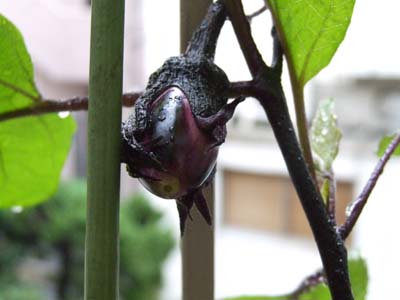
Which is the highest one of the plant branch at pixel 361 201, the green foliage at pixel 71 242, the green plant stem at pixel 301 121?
the green foliage at pixel 71 242

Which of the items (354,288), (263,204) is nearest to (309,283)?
(354,288)

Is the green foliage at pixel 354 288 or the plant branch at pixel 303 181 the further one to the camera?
the green foliage at pixel 354 288

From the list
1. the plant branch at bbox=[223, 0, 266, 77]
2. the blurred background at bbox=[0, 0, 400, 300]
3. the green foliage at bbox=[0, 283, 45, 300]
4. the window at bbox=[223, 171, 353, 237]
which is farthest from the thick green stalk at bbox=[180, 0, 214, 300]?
the window at bbox=[223, 171, 353, 237]

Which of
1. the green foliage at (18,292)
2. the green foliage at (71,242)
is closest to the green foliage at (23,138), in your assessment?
the green foliage at (18,292)

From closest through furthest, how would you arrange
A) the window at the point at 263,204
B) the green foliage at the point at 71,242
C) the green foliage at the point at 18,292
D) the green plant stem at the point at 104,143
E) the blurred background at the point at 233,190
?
the green plant stem at the point at 104,143
the blurred background at the point at 233,190
the green foliage at the point at 18,292
the window at the point at 263,204
the green foliage at the point at 71,242

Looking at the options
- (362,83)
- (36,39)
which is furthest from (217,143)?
(36,39)

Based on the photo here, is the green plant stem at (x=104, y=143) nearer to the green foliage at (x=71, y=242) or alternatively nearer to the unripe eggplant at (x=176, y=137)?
the unripe eggplant at (x=176, y=137)

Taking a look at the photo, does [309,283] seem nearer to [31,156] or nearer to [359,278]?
[359,278]

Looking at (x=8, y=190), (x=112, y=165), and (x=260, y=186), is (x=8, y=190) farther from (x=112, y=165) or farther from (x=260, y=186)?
(x=260, y=186)
